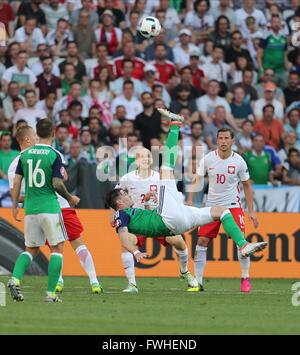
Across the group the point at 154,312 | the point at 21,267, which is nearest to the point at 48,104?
the point at 21,267

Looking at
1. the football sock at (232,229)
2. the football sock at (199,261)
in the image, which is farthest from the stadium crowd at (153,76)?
the football sock at (232,229)

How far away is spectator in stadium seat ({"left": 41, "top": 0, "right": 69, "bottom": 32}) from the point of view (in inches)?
1080

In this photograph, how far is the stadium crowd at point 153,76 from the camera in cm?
2445

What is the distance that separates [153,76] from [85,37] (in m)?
2.05

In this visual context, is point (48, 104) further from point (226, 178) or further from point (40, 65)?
point (226, 178)

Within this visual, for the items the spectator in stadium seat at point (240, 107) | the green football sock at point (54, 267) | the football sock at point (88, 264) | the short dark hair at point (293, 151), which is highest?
the spectator in stadium seat at point (240, 107)

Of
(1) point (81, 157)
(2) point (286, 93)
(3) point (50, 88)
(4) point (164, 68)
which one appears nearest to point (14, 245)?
(1) point (81, 157)

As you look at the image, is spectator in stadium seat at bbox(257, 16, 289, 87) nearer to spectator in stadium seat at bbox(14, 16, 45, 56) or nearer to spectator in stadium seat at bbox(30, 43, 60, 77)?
spectator in stadium seat at bbox(30, 43, 60, 77)

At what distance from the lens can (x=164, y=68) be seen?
26.8 meters

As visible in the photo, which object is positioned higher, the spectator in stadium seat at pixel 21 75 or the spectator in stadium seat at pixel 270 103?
the spectator in stadium seat at pixel 21 75

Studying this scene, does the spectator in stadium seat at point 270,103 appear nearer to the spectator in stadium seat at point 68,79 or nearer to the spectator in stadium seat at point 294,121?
the spectator in stadium seat at point 294,121

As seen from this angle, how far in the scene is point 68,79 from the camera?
25.9 metres

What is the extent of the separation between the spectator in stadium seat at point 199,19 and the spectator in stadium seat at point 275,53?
1.40 metres
